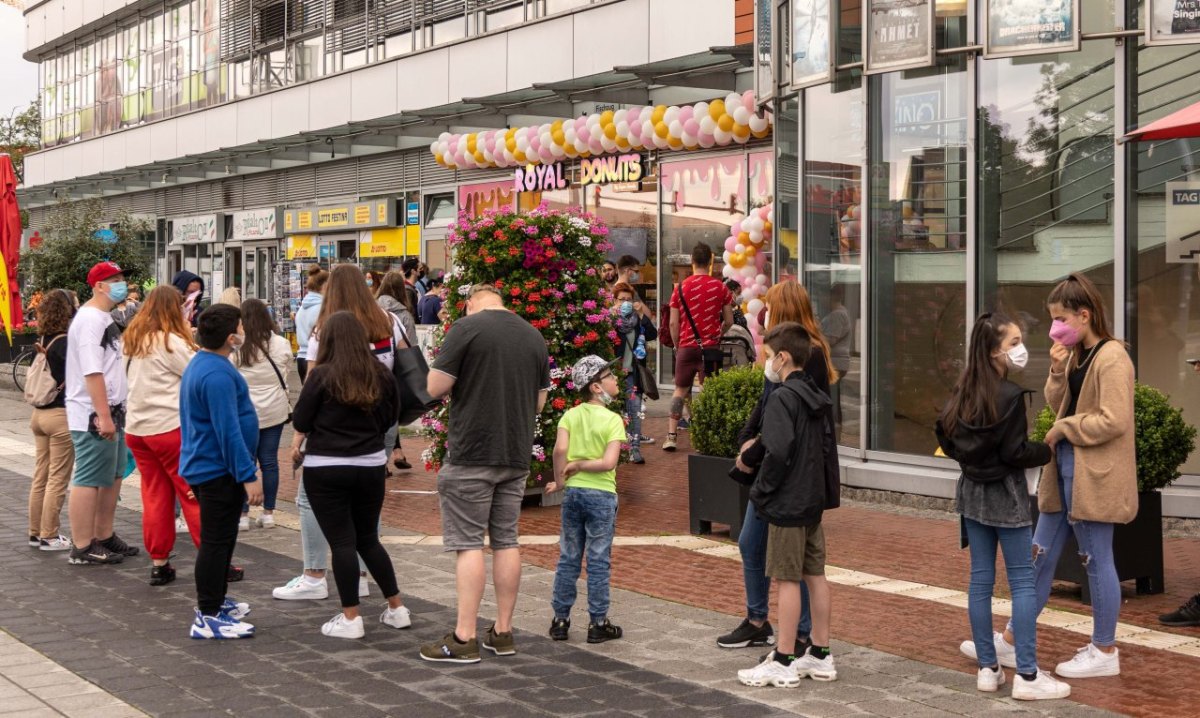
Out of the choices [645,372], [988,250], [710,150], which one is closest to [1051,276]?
[988,250]

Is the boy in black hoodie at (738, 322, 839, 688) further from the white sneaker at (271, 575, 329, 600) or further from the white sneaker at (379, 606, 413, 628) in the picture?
the white sneaker at (271, 575, 329, 600)

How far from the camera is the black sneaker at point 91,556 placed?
937cm

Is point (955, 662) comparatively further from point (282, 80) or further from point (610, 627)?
point (282, 80)

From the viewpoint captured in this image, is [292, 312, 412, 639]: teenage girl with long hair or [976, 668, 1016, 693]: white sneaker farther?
[292, 312, 412, 639]: teenage girl with long hair

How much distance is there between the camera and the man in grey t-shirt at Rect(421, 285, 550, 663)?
6.83 metres

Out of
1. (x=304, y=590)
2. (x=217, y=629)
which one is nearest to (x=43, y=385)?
(x=304, y=590)

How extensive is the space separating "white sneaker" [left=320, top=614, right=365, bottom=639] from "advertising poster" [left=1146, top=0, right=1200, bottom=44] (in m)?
6.86

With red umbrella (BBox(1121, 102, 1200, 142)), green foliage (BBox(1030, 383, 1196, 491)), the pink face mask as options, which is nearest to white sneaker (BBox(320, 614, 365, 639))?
the pink face mask

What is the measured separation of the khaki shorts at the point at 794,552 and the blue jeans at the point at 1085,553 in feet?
3.31

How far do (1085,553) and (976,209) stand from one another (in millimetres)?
4899

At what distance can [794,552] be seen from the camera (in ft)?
21.1

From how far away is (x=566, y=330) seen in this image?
11.5m

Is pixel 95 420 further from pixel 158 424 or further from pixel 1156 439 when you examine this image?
pixel 1156 439

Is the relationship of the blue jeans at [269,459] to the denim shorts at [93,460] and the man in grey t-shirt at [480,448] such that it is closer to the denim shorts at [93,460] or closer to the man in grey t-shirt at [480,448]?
the denim shorts at [93,460]
